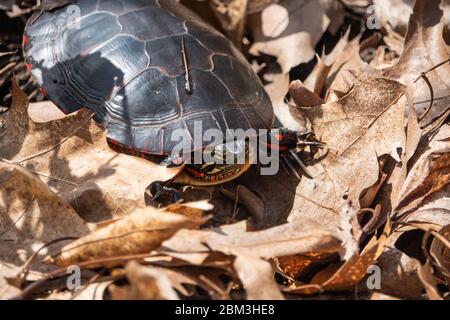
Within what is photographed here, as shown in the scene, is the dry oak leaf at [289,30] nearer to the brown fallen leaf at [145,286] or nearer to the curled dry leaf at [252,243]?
the curled dry leaf at [252,243]

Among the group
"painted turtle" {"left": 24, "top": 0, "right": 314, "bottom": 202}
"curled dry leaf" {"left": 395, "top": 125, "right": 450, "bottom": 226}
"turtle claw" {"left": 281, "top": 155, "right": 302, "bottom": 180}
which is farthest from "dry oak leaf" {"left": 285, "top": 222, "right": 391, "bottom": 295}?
"painted turtle" {"left": 24, "top": 0, "right": 314, "bottom": 202}

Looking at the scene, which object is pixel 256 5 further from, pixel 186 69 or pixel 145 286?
pixel 145 286

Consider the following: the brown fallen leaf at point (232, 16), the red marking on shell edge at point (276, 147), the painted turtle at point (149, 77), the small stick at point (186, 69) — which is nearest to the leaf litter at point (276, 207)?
the red marking on shell edge at point (276, 147)

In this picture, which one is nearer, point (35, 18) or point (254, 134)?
point (254, 134)

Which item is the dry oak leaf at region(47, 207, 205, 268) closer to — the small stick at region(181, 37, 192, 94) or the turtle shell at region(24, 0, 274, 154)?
the turtle shell at region(24, 0, 274, 154)

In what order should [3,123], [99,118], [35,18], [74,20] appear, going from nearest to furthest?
[3,123] < [99,118] < [74,20] < [35,18]

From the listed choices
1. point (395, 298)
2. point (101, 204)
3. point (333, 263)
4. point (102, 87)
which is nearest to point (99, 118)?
point (102, 87)

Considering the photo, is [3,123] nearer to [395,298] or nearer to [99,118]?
[99,118]
